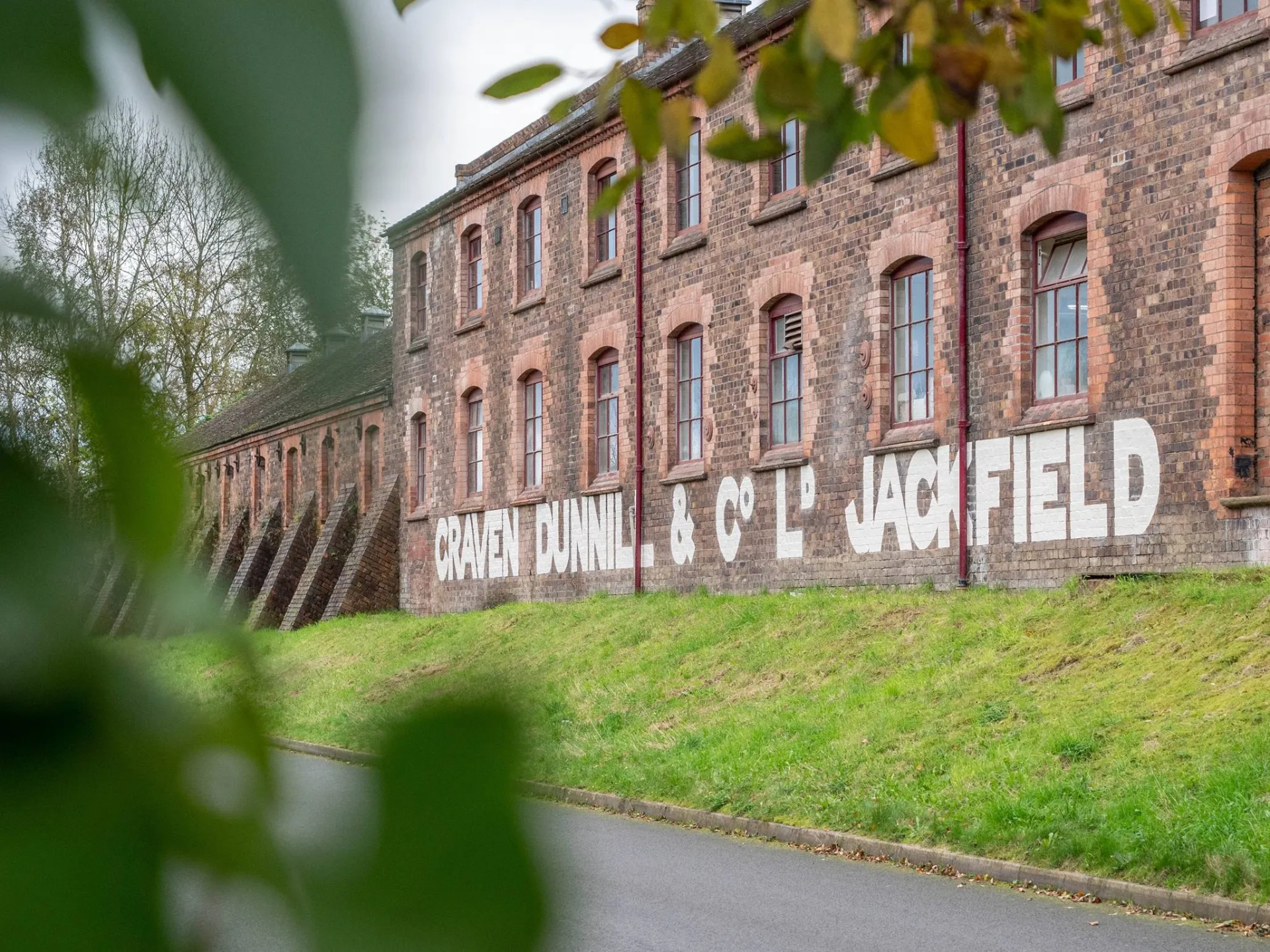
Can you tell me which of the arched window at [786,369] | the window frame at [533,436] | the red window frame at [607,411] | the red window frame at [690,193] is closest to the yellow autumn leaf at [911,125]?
the window frame at [533,436]

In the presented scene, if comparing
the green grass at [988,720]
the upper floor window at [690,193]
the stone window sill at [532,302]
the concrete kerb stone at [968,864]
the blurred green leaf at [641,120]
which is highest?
the upper floor window at [690,193]

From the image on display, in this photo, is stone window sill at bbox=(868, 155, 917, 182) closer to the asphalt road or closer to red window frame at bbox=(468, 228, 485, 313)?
the asphalt road

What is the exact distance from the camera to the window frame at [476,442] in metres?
2.42

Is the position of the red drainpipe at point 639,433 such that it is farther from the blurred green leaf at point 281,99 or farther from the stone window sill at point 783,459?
the blurred green leaf at point 281,99

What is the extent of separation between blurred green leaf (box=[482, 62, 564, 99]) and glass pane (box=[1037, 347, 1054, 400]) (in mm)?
16591

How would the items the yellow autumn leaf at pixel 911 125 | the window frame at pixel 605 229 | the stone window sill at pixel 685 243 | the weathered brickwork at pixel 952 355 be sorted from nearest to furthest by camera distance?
the yellow autumn leaf at pixel 911 125 → the weathered brickwork at pixel 952 355 → the stone window sill at pixel 685 243 → the window frame at pixel 605 229

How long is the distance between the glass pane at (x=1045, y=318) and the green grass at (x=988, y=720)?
2729mm

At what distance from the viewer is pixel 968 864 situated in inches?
418

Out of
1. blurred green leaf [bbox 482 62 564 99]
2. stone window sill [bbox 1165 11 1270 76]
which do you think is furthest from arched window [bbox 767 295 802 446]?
blurred green leaf [bbox 482 62 564 99]

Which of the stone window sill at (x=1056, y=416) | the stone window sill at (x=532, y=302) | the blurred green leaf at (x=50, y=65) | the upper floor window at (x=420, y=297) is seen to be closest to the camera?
the blurred green leaf at (x=50, y=65)

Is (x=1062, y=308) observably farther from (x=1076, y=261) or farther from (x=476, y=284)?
(x=476, y=284)

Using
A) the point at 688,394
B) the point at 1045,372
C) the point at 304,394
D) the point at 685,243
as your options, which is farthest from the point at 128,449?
the point at 688,394

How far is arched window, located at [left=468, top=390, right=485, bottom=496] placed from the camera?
2.42 m

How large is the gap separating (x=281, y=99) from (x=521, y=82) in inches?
4.7
